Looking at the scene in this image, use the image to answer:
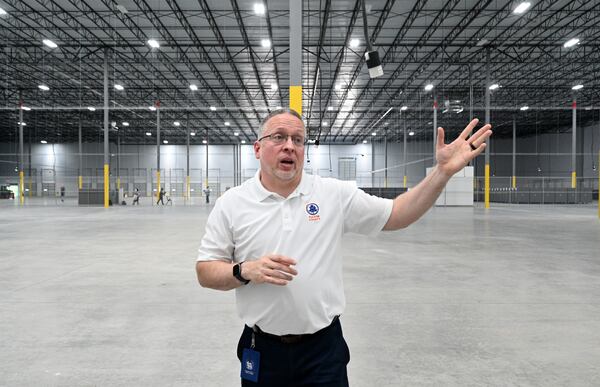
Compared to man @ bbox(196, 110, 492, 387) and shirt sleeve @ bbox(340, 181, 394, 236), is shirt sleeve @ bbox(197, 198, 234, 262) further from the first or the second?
shirt sleeve @ bbox(340, 181, 394, 236)

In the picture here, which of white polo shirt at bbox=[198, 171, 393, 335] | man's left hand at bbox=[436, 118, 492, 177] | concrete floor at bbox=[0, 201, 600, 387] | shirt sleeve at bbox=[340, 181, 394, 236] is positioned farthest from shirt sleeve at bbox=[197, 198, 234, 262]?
concrete floor at bbox=[0, 201, 600, 387]

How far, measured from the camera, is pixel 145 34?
26.4m

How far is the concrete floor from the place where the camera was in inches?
133

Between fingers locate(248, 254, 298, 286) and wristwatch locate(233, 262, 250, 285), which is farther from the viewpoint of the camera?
wristwatch locate(233, 262, 250, 285)

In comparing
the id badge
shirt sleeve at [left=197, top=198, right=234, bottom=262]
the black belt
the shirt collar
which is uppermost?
the shirt collar

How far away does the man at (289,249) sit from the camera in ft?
6.00

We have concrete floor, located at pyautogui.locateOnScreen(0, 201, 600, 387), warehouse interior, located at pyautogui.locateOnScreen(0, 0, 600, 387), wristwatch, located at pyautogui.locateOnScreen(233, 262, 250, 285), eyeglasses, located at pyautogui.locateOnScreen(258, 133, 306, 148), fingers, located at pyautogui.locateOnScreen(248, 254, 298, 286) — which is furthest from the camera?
warehouse interior, located at pyautogui.locateOnScreen(0, 0, 600, 387)

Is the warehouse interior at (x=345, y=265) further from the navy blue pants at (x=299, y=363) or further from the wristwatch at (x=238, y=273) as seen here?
the wristwatch at (x=238, y=273)

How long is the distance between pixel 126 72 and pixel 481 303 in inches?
1373

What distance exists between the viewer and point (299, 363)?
72.4 inches

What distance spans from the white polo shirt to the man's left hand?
1.69ft

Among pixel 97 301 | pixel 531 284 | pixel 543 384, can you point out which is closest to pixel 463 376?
pixel 543 384

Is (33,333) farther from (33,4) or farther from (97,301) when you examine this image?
(33,4)

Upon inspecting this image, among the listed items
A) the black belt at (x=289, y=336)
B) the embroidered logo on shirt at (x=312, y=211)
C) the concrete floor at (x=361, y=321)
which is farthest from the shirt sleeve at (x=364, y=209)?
the concrete floor at (x=361, y=321)
